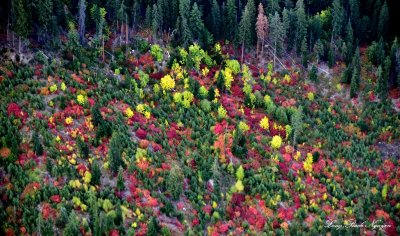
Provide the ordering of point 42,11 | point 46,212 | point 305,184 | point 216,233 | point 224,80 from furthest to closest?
point 224,80
point 42,11
point 305,184
point 216,233
point 46,212

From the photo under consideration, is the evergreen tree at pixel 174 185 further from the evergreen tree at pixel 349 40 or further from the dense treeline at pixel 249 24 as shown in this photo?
the evergreen tree at pixel 349 40

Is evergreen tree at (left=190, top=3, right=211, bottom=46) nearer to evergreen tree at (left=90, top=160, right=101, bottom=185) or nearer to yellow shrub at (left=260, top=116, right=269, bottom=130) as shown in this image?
yellow shrub at (left=260, top=116, right=269, bottom=130)

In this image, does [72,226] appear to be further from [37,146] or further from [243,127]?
[243,127]

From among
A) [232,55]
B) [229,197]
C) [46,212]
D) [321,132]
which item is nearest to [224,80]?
[232,55]

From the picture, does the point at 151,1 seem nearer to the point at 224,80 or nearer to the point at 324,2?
the point at 224,80

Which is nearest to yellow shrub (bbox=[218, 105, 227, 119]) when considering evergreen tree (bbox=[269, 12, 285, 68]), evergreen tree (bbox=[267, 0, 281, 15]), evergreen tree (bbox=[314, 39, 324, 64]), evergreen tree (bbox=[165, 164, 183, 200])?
evergreen tree (bbox=[165, 164, 183, 200])
